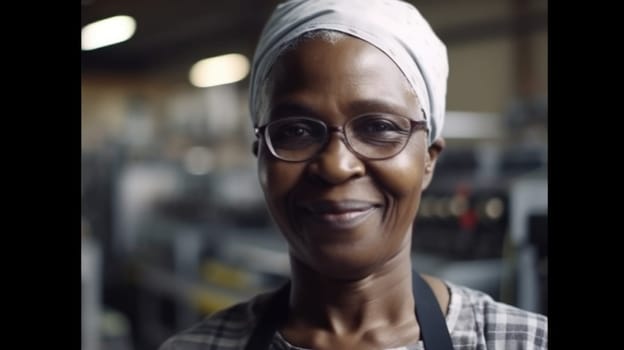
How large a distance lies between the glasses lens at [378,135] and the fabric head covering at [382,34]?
0.14 ft

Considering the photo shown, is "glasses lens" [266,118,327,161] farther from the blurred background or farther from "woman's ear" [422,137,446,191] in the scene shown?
the blurred background

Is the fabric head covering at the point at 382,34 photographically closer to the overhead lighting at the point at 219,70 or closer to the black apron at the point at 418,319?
the black apron at the point at 418,319

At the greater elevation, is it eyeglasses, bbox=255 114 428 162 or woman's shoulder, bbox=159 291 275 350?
eyeglasses, bbox=255 114 428 162

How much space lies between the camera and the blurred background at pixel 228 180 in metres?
1.40

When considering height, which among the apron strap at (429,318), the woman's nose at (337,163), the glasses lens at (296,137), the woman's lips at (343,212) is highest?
the glasses lens at (296,137)

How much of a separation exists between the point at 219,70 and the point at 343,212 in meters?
7.43

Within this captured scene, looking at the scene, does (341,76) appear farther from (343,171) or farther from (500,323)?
(500,323)

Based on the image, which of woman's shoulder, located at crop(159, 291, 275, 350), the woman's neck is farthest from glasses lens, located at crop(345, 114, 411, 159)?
woman's shoulder, located at crop(159, 291, 275, 350)

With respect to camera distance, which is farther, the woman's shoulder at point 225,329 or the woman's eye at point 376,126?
the woman's shoulder at point 225,329

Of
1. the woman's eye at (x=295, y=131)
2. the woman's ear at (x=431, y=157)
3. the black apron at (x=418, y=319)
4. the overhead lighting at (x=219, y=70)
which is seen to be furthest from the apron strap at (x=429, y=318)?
the overhead lighting at (x=219, y=70)

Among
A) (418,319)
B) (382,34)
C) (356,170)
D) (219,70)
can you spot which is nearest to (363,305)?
(418,319)

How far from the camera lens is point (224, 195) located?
4.70 metres

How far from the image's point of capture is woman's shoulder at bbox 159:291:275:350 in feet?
2.45

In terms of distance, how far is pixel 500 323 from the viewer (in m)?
0.68
